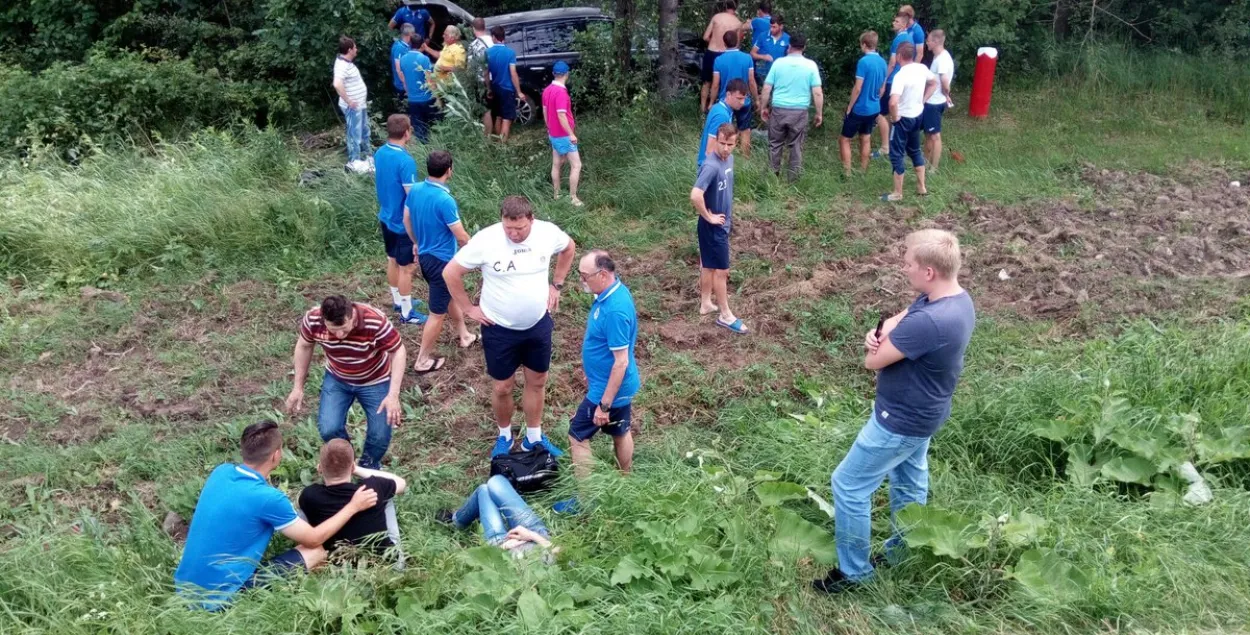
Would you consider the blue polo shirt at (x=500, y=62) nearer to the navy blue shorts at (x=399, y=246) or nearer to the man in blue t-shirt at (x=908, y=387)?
the navy blue shorts at (x=399, y=246)

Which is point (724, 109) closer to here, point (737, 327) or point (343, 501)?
point (737, 327)

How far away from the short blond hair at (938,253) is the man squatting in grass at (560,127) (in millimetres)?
6464

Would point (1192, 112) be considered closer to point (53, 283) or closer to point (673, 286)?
point (673, 286)

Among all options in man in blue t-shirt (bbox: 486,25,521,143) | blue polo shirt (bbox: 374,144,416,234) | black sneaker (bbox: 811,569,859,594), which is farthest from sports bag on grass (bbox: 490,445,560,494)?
man in blue t-shirt (bbox: 486,25,521,143)

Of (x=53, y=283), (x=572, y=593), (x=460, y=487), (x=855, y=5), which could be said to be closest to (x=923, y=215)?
(x=855, y=5)

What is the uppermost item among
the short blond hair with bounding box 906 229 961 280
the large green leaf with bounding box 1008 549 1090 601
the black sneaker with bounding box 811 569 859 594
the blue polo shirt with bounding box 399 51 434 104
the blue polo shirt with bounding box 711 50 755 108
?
the short blond hair with bounding box 906 229 961 280

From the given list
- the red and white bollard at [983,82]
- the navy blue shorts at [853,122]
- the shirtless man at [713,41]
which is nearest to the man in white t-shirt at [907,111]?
the navy blue shorts at [853,122]

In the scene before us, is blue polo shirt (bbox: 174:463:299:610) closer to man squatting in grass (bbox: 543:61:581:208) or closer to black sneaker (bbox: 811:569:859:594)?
black sneaker (bbox: 811:569:859:594)

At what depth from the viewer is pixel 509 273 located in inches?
217

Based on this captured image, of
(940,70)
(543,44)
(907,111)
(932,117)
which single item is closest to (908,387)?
(907,111)

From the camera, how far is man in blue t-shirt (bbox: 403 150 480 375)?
6789mm

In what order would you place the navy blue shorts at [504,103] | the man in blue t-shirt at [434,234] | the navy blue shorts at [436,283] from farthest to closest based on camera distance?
1. the navy blue shorts at [504,103]
2. the navy blue shorts at [436,283]
3. the man in blue t-shirt at [434,234]

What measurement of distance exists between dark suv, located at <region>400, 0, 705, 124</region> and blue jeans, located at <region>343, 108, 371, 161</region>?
2205 millimetres

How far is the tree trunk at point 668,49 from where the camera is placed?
12281 mm
